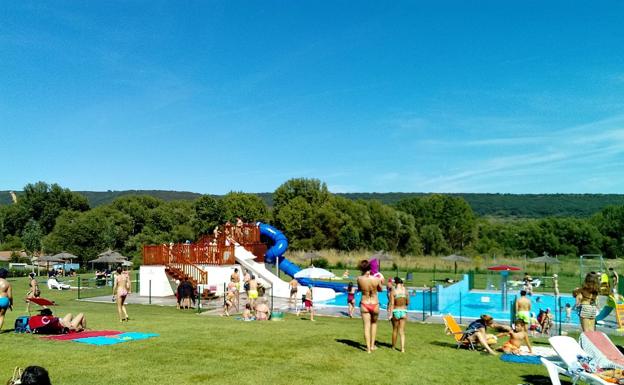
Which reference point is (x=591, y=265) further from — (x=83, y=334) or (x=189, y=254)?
(x=83, y=334)

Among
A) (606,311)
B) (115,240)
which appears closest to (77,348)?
(606,311)

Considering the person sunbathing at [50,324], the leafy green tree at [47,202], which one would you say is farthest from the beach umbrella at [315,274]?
the leafy green tree at [47,202]

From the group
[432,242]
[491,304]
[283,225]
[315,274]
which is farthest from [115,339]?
[432,242]

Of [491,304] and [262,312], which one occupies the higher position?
[262,312]

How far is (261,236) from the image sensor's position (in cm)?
3497

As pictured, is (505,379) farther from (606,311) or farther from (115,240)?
(115,240)

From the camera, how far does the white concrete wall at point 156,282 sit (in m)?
26.9

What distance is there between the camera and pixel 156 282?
1062 inches

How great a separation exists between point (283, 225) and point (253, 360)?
215 feet

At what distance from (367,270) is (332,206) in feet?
220

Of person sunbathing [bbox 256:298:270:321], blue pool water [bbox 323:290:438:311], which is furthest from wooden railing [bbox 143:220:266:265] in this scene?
person sunbathing [bbox 256:298:270:321]

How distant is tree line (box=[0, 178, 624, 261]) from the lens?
71.8 m

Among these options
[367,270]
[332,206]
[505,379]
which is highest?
[332,206]

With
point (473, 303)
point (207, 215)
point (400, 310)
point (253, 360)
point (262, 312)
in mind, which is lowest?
point (473, 303)
